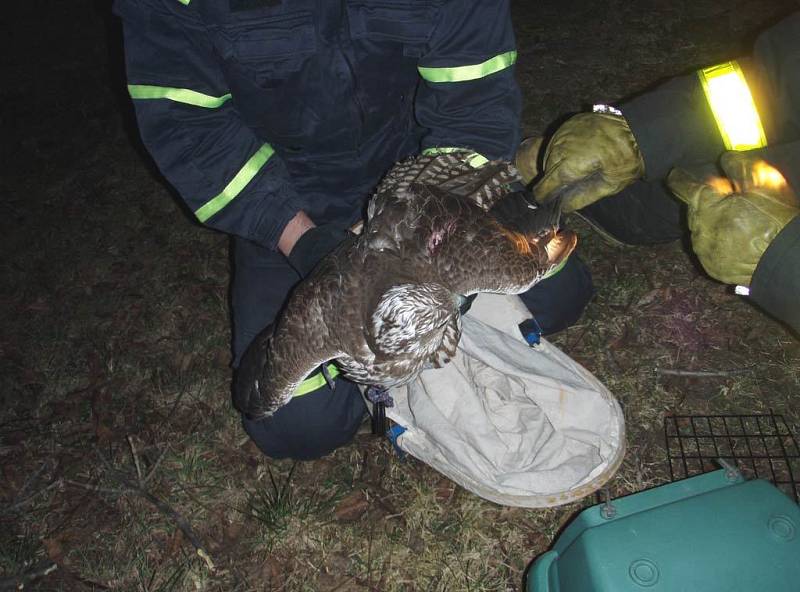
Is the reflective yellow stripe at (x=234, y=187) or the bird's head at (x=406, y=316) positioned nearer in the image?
the bird's head at (x=406, y=316)

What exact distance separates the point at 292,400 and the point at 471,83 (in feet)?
6.95

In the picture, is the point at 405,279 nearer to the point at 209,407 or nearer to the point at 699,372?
the point at 209,407

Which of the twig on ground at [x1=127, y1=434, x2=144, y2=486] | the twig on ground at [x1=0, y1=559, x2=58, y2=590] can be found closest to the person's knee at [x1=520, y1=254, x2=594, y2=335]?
the twig on ground at [x1=127, y1=434, x2=144, y2=486]

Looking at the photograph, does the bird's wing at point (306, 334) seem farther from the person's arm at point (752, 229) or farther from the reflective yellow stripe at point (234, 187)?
the person's arm at point (752, 229)

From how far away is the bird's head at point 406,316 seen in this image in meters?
2.51

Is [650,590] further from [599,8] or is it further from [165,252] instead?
[599,8]

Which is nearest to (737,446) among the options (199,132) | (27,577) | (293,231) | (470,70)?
(470,70)

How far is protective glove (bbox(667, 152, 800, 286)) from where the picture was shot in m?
2.61

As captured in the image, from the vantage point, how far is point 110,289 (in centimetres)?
498

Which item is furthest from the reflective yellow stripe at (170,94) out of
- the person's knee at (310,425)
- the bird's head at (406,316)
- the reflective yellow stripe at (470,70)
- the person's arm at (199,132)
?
the person's knee at (310,425)

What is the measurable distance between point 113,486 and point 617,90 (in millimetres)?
5649

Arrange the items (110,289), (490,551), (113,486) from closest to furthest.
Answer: (490,551), (113,486), (110,289)

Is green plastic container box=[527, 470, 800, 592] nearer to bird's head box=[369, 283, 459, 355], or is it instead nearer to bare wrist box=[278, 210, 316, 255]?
bird's head box=[369, 283, 459, 355]

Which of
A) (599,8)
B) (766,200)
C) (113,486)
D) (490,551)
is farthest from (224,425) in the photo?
(599,8)
